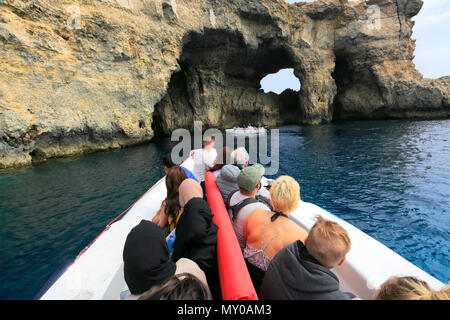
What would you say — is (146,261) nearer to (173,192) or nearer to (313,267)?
(313,267)

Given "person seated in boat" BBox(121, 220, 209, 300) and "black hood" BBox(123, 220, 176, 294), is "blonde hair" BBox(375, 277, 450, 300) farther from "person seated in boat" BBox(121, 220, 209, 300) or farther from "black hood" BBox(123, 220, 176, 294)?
"black hood" BBox(123, 220, 176, 294)

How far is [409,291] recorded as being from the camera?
86 centimetres

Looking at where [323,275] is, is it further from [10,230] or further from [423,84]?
[423,84]

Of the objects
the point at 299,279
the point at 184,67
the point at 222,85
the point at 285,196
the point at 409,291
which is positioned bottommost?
the point at 299,279

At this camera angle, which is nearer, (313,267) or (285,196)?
(313,267)

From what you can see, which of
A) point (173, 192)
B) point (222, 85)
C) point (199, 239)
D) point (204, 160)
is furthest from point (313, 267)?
point (222, 85)

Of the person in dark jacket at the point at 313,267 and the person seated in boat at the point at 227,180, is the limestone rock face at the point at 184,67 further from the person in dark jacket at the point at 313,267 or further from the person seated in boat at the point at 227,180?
the person in dark jacket at the point at 313,267

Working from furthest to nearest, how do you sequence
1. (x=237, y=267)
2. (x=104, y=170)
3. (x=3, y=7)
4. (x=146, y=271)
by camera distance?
(x=3, y=7) < (x=104, y=170) < (x=237, y=267) < (x=146, y=271)

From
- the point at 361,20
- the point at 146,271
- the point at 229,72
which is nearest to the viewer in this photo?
the point at 146,271

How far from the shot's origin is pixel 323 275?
1051 mm

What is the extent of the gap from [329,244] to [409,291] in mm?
349

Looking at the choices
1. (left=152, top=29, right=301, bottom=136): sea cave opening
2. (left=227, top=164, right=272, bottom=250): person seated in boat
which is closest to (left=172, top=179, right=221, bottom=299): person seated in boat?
(left=227, top=164, right=272, bottom=250): person seated in boat
